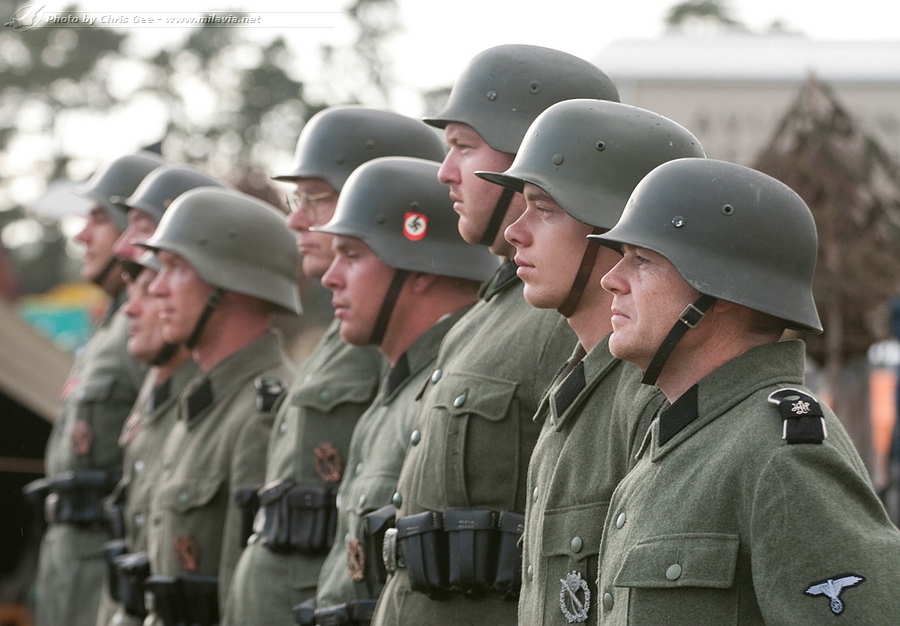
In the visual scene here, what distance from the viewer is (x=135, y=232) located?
8484 mm

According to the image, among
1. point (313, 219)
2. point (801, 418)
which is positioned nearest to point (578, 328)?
point (801, 418)

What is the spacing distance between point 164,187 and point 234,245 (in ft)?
4.31

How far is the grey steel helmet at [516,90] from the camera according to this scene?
205 inches

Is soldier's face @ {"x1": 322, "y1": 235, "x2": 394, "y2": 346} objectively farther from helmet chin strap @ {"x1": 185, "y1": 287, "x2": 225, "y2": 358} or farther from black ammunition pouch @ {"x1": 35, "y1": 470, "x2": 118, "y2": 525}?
black ammunition pouch @ {"x1": 35, "y1": 470, "x2": 118, "y2": 525}

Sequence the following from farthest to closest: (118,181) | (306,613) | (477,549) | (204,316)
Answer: (118,181), (204,316), (306,613), (477,549)

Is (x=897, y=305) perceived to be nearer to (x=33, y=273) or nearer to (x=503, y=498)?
(x=503, y=498)

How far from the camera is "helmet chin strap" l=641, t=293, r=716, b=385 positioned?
11.7 feet

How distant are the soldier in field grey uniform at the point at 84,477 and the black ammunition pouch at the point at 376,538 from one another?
11.3 ft

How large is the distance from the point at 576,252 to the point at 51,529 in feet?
17.5

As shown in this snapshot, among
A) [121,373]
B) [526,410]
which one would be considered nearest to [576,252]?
[526,410]

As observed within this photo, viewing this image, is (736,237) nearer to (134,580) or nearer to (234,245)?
(234,245)

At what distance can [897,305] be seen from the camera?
951cm

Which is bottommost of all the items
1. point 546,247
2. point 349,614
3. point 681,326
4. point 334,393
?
point 349,614

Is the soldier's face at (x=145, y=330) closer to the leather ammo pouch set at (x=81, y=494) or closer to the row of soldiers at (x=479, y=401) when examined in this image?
the row of soldiers at (x=479, y=401)
